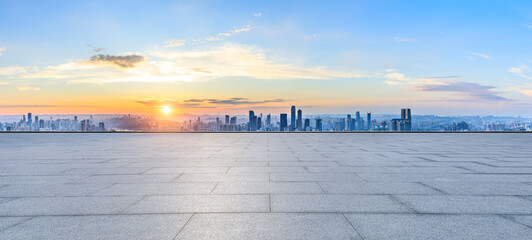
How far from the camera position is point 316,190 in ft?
23.3

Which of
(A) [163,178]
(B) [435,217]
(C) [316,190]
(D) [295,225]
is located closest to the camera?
(D) [295,225]

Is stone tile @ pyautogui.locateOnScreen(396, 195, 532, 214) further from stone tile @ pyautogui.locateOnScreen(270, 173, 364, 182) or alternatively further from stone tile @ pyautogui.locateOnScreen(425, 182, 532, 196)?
stone tile @ pyautogui.locateOnScreen(270, 173, 364, 182)

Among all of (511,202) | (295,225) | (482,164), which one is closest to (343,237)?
(295,225)

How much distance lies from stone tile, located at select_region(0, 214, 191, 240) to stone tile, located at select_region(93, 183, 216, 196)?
1.67m

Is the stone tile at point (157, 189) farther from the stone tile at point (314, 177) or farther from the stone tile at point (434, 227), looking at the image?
the stone tile at point (434, 227)

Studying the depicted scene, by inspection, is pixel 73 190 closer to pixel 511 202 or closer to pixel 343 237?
pixel 343 237

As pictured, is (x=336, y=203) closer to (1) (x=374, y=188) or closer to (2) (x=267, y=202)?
(2) (x=267, y=202)

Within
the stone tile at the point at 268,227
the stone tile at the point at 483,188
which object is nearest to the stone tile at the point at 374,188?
the stone tile at the point at 483,188

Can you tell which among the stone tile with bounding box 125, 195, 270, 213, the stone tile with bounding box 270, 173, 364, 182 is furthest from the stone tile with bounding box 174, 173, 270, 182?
the stone tile with bounding box 125, 195, 270, 213

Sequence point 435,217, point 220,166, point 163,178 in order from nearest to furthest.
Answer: point 435,217
point 163,178
point 220,166

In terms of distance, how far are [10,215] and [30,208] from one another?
40 cm

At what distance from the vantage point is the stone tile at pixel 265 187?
7.01 m

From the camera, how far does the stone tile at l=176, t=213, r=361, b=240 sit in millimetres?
4391

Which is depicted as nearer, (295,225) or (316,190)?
(295,225)
